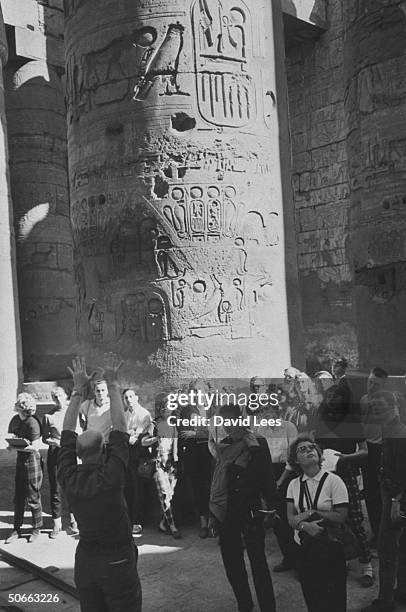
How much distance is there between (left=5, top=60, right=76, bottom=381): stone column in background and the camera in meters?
12.8

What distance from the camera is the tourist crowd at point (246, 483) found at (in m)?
3.09

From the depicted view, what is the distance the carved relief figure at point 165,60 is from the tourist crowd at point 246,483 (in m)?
3.02

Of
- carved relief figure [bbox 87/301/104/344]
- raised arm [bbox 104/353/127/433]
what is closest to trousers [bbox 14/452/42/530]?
carved relief figure [bbox 87/301/104/344]

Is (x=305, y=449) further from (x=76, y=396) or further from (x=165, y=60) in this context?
(x=165, y=60)

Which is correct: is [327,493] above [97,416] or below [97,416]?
below

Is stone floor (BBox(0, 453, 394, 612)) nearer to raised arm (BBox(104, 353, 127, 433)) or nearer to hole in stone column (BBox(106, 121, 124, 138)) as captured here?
raised arm (BBox(104, 353, 127, 433))

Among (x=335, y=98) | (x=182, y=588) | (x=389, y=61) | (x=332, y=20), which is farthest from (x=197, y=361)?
(x=332, y=20)

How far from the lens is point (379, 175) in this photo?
736 centimetres

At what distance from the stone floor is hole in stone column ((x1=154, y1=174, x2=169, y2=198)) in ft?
10.6

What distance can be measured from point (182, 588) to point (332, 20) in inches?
477

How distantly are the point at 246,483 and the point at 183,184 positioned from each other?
3486 mm

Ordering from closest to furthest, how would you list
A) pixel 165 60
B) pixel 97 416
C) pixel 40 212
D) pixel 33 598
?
pixel 33 598
pixel 97 416
pixel 165 60
pixel 40 212

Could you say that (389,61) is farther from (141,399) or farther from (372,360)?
(141,399)

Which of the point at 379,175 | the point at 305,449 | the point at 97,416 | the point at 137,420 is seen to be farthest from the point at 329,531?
the point at 379,175
